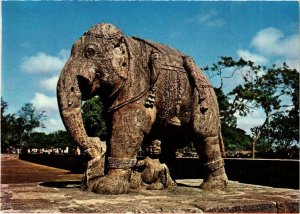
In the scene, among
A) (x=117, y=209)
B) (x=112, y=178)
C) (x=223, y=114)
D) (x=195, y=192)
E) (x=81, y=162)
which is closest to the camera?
(x=117, y=209)

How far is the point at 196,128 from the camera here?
4852mm

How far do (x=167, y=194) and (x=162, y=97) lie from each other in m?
1.11

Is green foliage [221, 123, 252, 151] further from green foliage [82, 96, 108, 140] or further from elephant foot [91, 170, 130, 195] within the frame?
elephant foot [91, 170, 130, 195]

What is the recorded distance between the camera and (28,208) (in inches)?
131

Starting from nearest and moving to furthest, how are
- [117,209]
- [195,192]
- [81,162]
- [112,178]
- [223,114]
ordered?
[117,209] < [112,178] < [195,192] < [81,162] < [223,114]

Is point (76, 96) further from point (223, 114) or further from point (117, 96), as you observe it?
point (223, 114)

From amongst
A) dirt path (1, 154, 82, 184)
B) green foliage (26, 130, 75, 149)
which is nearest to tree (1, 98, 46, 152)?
green foliage (26, 130, 75, 149)

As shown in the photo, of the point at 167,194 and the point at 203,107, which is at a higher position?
the point at 203,107

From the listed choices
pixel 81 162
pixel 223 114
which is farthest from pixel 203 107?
pixel 223 114

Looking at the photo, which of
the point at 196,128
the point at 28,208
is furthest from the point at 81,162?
the point at 28,208

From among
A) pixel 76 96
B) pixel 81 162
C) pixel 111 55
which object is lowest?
pixel 81 162

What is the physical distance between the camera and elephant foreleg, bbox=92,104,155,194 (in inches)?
175

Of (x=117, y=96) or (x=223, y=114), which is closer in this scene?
(x=117, y=96)

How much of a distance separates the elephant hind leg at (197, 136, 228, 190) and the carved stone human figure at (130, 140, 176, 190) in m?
0.48
